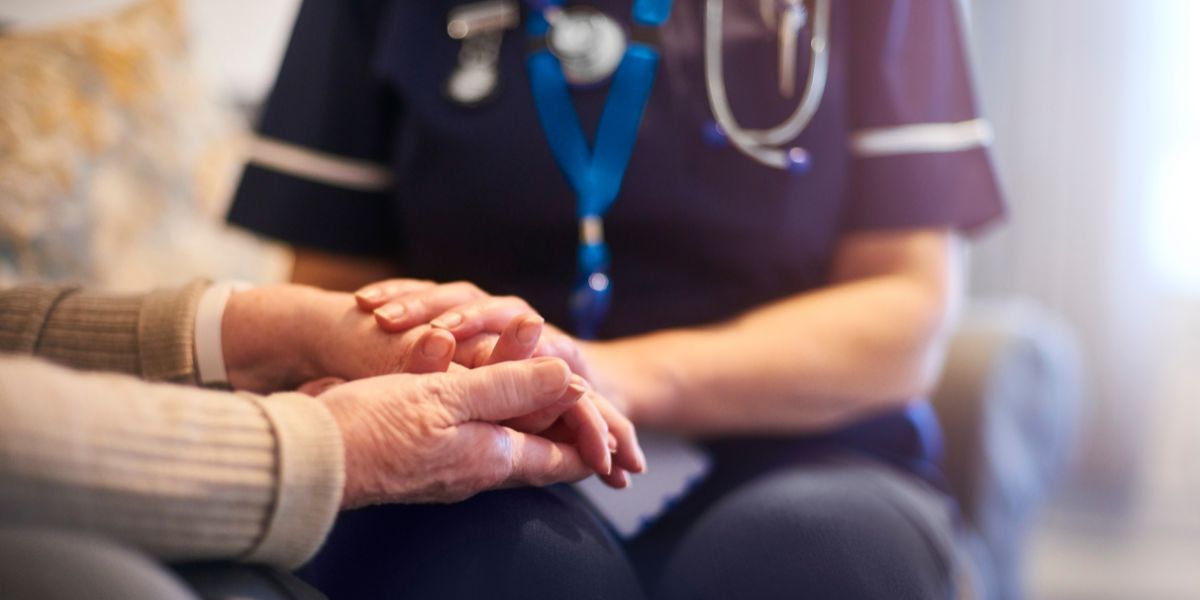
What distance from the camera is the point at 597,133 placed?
0.74 meters

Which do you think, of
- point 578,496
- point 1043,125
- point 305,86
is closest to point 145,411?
point 578,496

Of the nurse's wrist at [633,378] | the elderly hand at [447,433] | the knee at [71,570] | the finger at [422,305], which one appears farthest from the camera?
the nurse's wrist at [633,378]

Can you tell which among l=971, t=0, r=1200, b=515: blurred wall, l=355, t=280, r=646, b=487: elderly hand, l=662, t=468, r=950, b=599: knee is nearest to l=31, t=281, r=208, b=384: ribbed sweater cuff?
l=355, t=280, r=646, b=487: elderly hand

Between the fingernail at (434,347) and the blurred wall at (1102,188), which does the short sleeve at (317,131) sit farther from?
the blurred wall at (1102,188)

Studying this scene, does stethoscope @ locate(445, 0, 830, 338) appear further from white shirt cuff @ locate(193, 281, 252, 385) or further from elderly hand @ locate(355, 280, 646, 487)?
white shirt cuff @ locate(193, 281, 252, 385)

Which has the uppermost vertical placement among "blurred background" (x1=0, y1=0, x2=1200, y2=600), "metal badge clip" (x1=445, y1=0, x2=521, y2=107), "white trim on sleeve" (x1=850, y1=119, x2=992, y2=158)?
"metal badge clip" (x1=445, y1=0, x2=521, y2=107)

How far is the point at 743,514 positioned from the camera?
64 centimetres

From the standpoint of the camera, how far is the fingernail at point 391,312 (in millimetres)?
569

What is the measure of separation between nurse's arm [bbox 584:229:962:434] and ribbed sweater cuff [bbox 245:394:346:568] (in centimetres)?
27

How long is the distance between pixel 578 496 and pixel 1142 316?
7.33ft

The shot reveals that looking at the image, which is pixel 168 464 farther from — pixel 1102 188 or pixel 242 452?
pixel 1102 188

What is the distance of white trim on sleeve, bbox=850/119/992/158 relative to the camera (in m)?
0.80

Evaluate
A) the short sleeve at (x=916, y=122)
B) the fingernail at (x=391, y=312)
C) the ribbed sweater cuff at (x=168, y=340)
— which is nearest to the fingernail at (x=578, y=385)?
the fingernail at (x=391, y=312)

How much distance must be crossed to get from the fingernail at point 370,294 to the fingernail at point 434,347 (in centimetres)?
7
